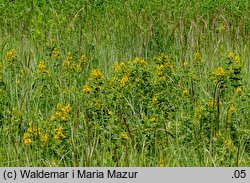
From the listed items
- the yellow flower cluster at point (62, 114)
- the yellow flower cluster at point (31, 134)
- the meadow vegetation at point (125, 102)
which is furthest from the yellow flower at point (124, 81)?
the yellow flower cluster at point (31, 134)

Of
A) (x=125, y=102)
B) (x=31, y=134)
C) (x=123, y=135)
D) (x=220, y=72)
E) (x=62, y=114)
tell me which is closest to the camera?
(x=123, y=135)

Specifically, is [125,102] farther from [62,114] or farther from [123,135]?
[123,135]

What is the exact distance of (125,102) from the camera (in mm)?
5035

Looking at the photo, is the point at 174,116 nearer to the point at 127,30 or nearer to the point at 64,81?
the point at 64,81

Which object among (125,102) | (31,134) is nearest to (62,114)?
(31,134)

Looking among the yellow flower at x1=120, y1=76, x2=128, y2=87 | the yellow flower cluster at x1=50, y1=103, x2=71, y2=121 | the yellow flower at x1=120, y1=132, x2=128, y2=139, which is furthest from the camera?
the yellow flower at x1=120, y1=76, x2=128, y2=87

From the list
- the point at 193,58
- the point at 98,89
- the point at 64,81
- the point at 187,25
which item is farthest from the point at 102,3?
the point at 98,89

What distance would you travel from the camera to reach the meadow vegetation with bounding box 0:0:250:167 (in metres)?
4.41

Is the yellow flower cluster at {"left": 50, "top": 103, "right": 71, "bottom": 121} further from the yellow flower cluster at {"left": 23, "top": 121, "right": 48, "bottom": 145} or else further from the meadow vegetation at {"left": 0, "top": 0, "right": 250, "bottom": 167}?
the yellow flower cluster at {"left": 23, "top": 121, "right": 48, "bottom": 145}

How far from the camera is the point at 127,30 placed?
7.21 meters

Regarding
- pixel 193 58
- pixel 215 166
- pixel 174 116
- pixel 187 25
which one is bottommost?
pixel 215 166

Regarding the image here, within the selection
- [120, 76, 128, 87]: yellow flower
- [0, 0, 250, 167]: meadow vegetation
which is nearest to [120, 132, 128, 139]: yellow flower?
[0, 0, 250, 167]: meadow vegetation

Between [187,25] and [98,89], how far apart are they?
2904 millimetres

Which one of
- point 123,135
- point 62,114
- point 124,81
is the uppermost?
point 124,81
